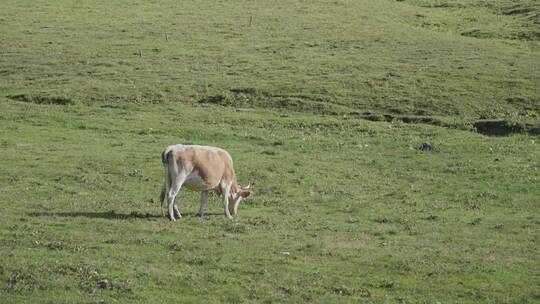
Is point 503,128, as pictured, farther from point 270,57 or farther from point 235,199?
point 235,199

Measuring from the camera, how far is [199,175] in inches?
928

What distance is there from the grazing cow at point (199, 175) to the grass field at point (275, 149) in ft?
2.48

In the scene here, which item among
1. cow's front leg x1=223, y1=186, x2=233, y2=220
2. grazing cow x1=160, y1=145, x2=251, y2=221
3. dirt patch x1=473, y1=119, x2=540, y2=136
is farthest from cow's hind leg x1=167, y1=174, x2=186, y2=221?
dirt patch x1=473, y1=119, x2=540, y2=136

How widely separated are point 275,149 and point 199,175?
1206 centimetres

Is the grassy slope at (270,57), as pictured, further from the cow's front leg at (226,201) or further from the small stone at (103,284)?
the small stone at (103,284)

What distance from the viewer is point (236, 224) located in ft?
76.0

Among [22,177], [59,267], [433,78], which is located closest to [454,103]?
[433,78]

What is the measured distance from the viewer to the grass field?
18.9m

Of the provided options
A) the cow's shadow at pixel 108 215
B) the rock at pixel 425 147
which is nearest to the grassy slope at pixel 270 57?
the rock at pixel 425 147

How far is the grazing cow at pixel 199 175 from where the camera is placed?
23.0 meters

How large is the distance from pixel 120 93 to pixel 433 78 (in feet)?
55.0

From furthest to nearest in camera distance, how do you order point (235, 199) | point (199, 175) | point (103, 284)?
point (235, 199) → point (199, 175) → point (103, 284)

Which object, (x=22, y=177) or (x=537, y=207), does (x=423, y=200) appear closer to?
(x=537, y=207)

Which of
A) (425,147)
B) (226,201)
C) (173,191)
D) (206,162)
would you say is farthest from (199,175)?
(425,147)
